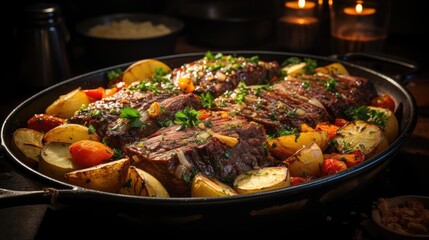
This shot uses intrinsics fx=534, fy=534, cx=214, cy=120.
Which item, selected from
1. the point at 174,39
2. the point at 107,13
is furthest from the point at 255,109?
the point at 107,13

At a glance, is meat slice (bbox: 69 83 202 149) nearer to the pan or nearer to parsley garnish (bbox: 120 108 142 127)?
parsley garnish (bbox: 120 108 142 127)

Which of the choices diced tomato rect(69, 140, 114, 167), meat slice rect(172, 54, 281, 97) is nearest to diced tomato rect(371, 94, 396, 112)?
meat slice rect(172, 54, 281, 97)

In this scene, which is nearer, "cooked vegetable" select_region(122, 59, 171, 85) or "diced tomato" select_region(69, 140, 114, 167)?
"diced tomato" select_region(69, 140, 114, 167)

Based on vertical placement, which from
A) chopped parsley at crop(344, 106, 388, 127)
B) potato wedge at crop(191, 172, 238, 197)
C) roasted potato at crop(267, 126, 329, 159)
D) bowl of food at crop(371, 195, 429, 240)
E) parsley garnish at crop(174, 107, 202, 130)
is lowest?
bowl of food at crop(371, 195, 429, 240)

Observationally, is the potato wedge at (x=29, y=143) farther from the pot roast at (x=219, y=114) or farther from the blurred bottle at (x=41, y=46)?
the blurred bottle at (x=41, y=46)

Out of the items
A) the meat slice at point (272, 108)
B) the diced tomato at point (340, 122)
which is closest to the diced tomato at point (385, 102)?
the diced tomato at point (340, 122)

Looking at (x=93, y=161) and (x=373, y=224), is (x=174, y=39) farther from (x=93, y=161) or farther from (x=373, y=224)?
(x=373, y=224)
